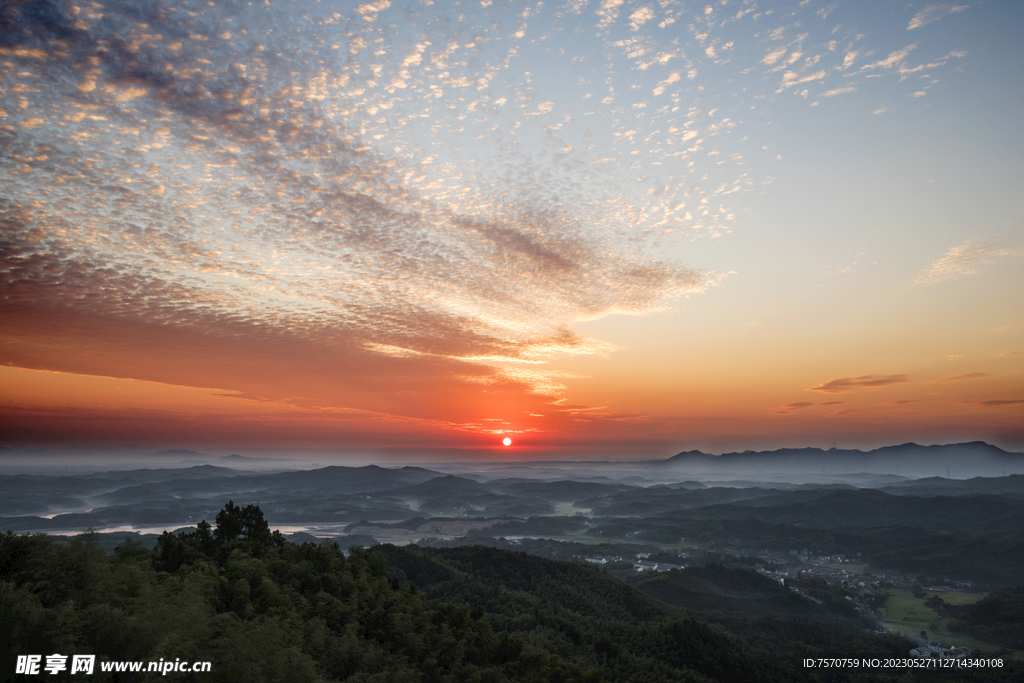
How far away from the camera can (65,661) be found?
869 inches

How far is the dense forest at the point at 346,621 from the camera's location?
2614cm

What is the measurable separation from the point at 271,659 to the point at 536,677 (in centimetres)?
2982

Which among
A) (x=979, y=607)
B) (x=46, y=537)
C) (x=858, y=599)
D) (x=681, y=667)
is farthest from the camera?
(x=858, y=599)

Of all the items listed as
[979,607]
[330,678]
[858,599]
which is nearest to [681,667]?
[330,678]

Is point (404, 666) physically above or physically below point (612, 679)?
above

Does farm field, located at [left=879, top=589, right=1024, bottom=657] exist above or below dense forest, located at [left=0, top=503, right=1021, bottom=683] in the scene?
below

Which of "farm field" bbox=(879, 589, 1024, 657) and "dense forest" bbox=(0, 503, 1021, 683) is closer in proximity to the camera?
"dense forest" bbox=(0, 503, 1021, 683)

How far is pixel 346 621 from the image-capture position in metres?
47.4

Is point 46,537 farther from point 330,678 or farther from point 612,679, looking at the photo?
point 612,679

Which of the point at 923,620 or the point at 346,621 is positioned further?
the point at 923,620

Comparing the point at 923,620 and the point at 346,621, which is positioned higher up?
the point at 346,621

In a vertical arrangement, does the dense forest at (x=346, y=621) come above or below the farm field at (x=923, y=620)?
above

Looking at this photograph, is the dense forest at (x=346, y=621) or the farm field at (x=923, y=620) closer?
Answer: the dense forest at (x=346, y=621)

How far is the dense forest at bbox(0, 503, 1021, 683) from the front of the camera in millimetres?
26141
